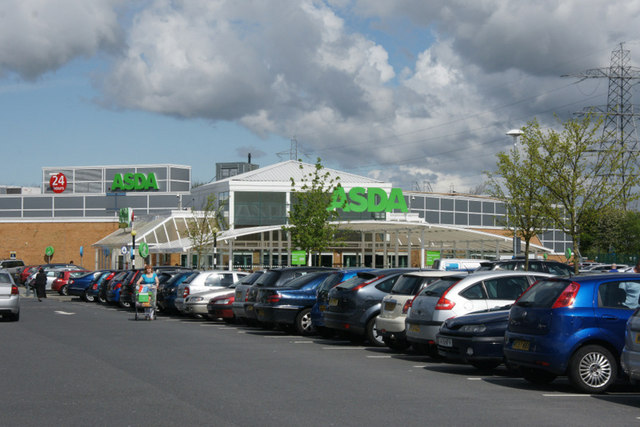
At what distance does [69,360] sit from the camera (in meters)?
14.4

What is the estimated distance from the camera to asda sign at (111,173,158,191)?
305 ft

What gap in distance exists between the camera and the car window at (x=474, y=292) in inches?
584

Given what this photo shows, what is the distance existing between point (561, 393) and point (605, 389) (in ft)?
1.88

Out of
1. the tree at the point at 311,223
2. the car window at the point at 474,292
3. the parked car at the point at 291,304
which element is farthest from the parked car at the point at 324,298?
the tree at the point at 311,223

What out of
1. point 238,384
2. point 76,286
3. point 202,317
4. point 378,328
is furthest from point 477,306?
point 76,286

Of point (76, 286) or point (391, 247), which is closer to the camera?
point (76, 286)

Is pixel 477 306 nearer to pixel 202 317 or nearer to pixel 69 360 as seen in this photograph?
pixel 69 360

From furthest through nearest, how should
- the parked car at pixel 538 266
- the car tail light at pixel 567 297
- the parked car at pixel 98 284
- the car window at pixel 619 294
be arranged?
the parked car at pixel 98 284
the parked car at pixel 538 266
the car window at pixel 619 294
the car tail light at pixel 567 297

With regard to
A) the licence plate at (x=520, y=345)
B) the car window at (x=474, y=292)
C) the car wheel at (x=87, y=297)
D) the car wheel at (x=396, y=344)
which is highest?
the car window at (x=474, y=292)

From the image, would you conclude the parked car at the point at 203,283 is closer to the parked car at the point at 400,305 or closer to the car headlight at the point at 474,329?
the parked car at the point at 400,305

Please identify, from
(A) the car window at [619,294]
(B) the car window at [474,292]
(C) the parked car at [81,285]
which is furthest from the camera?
(C) the parked car at [81,285]

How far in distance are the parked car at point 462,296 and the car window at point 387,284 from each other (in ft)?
8.80

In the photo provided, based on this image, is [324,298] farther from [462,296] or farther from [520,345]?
[520,345]

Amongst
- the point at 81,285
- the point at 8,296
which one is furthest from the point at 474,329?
the point at 81,285
